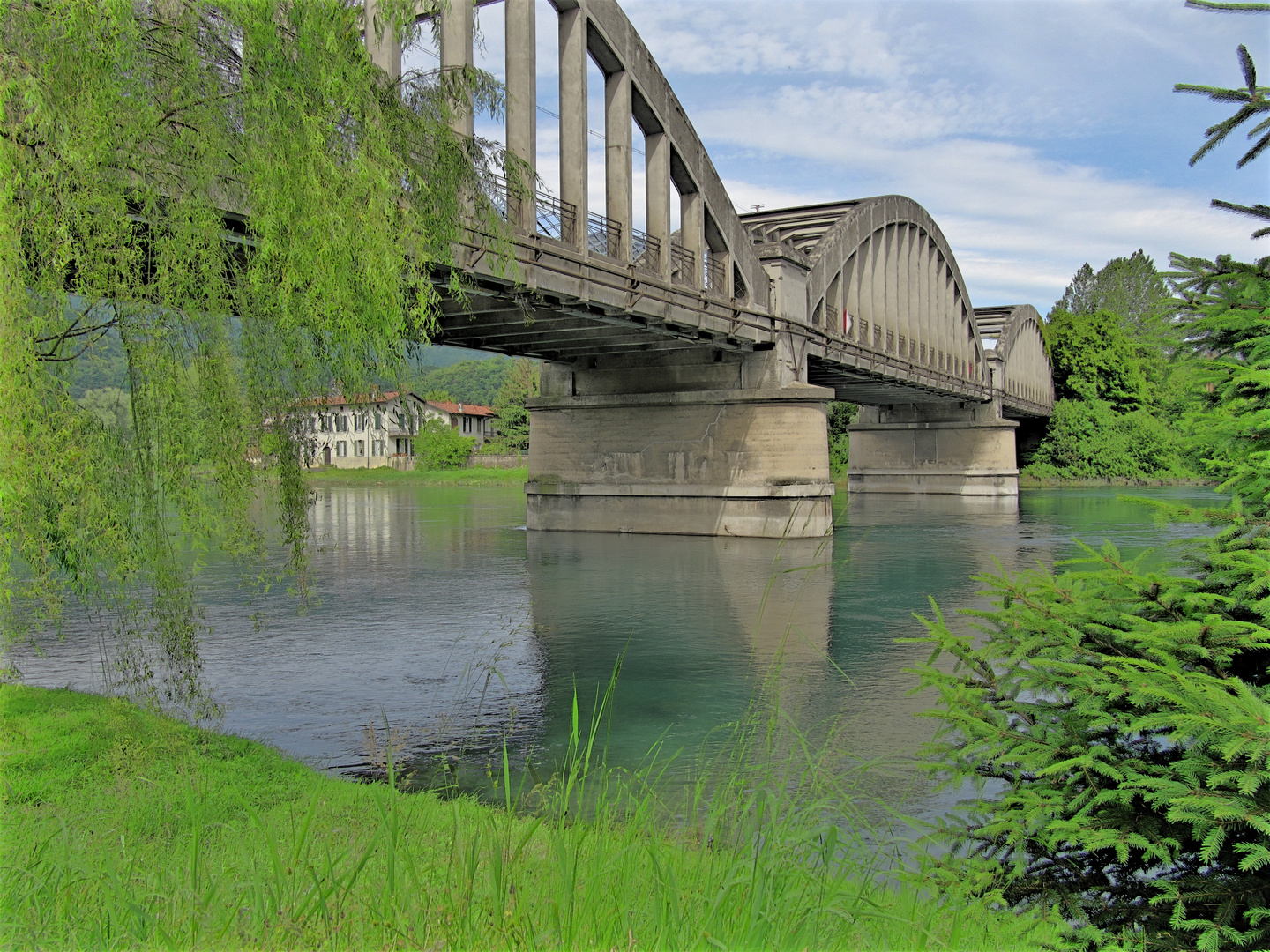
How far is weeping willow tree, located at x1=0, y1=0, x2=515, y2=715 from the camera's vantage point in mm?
6441

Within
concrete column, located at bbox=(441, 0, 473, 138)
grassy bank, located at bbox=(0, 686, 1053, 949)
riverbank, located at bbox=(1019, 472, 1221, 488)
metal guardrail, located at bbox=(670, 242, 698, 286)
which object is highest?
concrete column, located at bbox=(441, 0, 473, 138)

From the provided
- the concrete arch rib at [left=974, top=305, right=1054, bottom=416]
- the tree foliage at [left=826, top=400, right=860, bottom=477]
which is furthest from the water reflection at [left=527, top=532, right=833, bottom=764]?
the tree foliage at [left=826, top=400, right=860, bottom=477]

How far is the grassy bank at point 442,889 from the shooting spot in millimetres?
3488

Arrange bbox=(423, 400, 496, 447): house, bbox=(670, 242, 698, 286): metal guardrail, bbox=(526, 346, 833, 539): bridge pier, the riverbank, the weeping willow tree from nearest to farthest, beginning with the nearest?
the weeping willow tree → bbox=(670, 242, 698, 286): metal guardrail → bbox=(526, 346, 833, 539): bridge pier → the riverbank → bbox=(423, 400, 496, 447): house

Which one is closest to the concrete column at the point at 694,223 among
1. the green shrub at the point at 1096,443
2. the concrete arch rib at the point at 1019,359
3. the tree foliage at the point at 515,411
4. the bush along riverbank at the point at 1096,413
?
the concrete arch rib at the point at 1019,359

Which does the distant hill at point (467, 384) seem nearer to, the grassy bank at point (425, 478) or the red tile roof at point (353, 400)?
the grassy bank at point (425, 478)

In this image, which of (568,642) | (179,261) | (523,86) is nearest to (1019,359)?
(523,86)

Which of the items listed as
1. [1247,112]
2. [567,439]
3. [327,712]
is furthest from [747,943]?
[567,439]

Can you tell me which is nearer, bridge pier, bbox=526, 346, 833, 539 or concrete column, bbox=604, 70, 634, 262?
concrete column, bbox=604, 70, 634, 262

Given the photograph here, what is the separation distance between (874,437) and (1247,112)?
62577 millimetres

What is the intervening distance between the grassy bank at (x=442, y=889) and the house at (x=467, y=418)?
97032 mm

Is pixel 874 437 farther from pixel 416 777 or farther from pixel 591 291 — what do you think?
pixel 416 777

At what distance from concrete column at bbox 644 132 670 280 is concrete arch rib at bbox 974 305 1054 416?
42.5 meters

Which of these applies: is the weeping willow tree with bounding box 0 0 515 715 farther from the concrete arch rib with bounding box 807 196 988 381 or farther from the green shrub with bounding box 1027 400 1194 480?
the green shrub with bounding box 1027 400 1194 480
